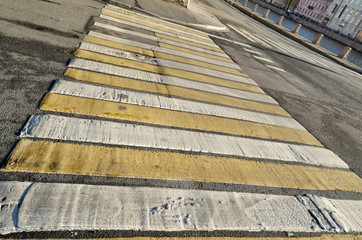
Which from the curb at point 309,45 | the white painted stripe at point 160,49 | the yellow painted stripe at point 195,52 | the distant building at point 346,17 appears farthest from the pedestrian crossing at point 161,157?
the distant building at point 346,17

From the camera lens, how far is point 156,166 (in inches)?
101

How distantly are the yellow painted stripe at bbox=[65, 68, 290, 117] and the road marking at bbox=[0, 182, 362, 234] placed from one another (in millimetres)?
2164

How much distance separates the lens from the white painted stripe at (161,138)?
2.59 meters

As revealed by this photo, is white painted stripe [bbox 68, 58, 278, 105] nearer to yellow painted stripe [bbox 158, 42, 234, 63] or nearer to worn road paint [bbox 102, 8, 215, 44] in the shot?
yellow painted stripe [bbox 158, 42, 234, 63]

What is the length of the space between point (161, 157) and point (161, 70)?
2.72 meters

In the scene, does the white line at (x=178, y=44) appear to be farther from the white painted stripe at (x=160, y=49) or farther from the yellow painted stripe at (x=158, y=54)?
the yellow painted stripe at (x=158, y=54)

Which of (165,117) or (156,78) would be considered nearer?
(165,117)

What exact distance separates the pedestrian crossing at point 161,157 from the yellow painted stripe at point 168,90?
22 millimetres

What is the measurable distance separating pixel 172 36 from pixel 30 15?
399 centimetres

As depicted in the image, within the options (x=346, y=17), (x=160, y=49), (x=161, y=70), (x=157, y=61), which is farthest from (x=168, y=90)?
(x=346, y=17)

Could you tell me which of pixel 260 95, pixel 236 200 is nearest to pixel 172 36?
pixel 260 95

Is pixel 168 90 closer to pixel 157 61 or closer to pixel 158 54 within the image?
pixel 157 61

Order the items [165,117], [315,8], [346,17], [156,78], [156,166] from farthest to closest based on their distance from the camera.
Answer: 1. [315,8]
2. [346,17]
3. [156,78]
4. [165,117]
5. [156,166]

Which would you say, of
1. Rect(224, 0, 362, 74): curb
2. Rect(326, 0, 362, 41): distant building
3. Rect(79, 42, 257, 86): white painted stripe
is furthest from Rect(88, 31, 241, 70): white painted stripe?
Rect(326, 0, 362, 41): distant building
